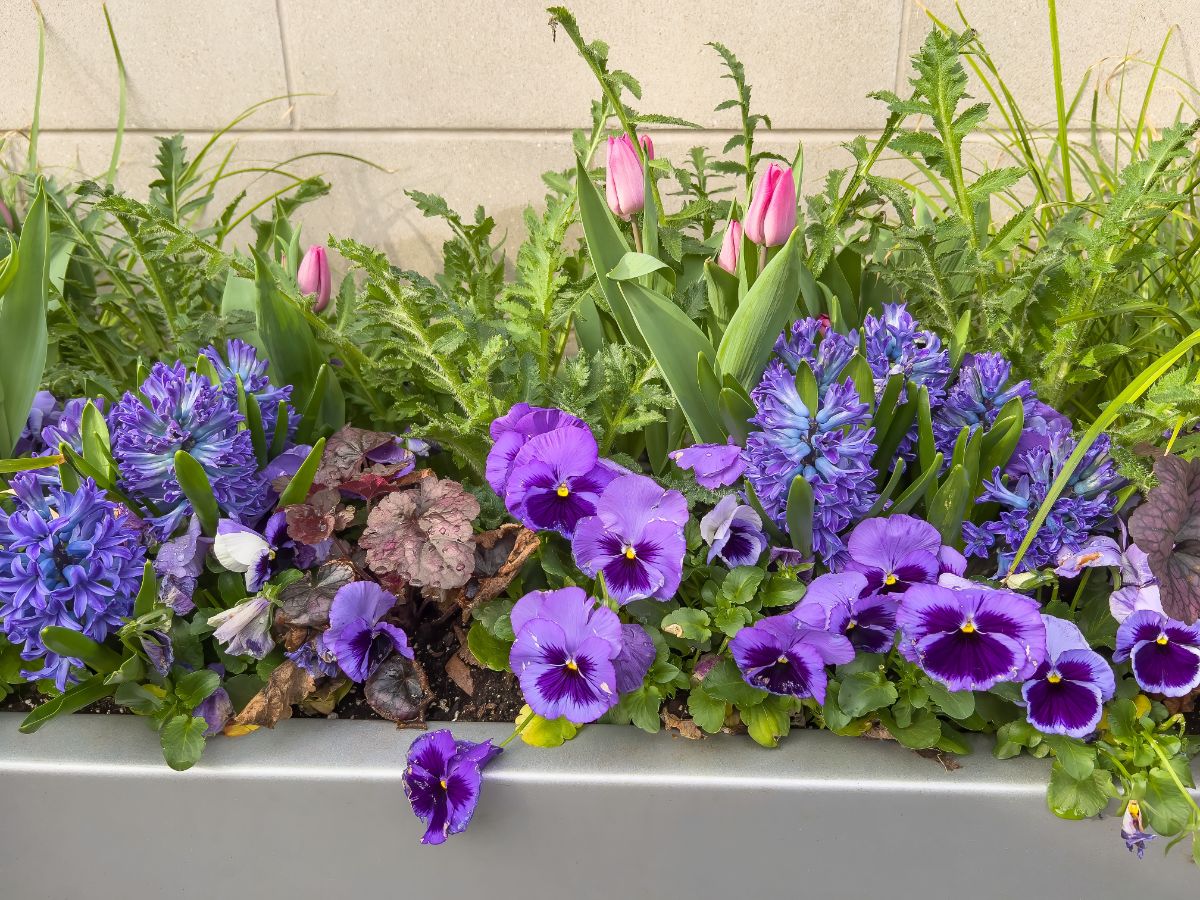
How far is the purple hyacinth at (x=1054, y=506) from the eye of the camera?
0.84m

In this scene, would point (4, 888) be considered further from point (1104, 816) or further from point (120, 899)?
point (1104, 816)

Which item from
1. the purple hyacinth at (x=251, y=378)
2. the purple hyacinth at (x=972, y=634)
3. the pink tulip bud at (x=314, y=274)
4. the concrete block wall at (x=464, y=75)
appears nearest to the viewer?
the purple hyacinth at (x=972, y=634)

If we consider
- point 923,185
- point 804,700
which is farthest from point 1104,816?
point 923,185

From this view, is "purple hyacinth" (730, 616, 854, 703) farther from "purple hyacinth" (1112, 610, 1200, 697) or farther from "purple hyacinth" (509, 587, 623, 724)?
"purple hyacinth" (1112, 610, 1200, 697)

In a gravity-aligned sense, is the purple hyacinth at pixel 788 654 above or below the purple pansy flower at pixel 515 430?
below

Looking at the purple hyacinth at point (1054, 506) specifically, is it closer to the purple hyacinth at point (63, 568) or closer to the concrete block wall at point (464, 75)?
the purple hyacinth at point (63, 568)

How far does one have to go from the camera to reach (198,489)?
33.8 inches

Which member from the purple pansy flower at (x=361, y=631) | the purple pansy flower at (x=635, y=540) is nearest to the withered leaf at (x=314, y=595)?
the purple pansy flower at (x=361, y=631)

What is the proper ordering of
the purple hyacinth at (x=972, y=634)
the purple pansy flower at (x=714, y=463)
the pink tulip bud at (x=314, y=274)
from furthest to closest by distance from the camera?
the pink tulip bud at (x=314, y=274) → the purple pansy flower at (x=714, y=463) → the purple hyacinth at (x=972, y=634)

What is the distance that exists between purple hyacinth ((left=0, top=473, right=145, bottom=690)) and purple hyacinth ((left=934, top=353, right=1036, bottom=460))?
0.81 metres

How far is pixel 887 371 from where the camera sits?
887mm

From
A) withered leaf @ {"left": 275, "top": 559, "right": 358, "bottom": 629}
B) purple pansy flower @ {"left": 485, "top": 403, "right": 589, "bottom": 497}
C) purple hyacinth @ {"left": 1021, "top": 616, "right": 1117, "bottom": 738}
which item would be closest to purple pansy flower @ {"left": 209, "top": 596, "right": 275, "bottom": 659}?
withered leaf @ {"left": 275, "top": 559, "right": 358, "bottom": 629}

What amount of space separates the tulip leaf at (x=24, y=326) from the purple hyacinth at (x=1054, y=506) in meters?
1.00

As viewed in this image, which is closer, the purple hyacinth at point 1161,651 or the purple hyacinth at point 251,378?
the purple hyacinth at point 1161,651
